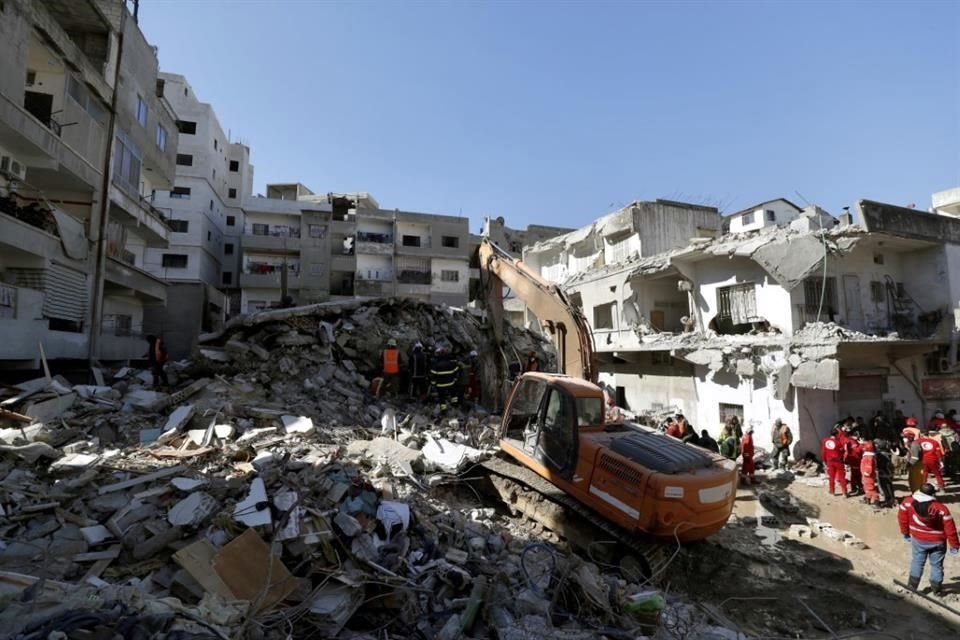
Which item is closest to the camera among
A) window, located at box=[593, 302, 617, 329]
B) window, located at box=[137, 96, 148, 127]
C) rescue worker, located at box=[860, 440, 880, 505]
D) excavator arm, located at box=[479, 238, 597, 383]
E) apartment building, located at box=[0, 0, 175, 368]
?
excavator arm, located at box=[479, 238, 597, 383]

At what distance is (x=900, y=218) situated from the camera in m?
13.7

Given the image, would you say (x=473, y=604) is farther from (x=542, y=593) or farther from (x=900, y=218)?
(x=900, y=218)

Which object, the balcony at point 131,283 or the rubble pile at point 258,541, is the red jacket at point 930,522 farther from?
the balcony at point 131,283

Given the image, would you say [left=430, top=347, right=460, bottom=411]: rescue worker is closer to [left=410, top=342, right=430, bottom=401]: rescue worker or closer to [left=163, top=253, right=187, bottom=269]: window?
[left=410, top=342, right=430, bottom=401]: rescue worker

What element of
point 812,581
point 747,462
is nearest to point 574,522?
point 812,581

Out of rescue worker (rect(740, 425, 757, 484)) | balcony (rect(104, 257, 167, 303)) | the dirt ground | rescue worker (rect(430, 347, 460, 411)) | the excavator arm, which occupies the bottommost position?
the dirt ground

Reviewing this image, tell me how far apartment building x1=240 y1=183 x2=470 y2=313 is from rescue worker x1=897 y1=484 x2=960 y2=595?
2930cm

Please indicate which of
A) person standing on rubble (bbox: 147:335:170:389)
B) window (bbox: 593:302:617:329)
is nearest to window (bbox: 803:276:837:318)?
window (bbox: 593:302:617:329)

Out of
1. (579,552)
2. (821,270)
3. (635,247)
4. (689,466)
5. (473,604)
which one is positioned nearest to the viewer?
(473,604)

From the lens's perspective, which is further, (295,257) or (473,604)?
(295,257)

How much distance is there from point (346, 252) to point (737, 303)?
26016 millimetres

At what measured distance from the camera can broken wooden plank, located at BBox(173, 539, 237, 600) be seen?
157 inches

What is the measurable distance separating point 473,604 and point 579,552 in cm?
305

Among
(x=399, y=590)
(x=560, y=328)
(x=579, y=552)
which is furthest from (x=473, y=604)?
(x=560, y=328)
